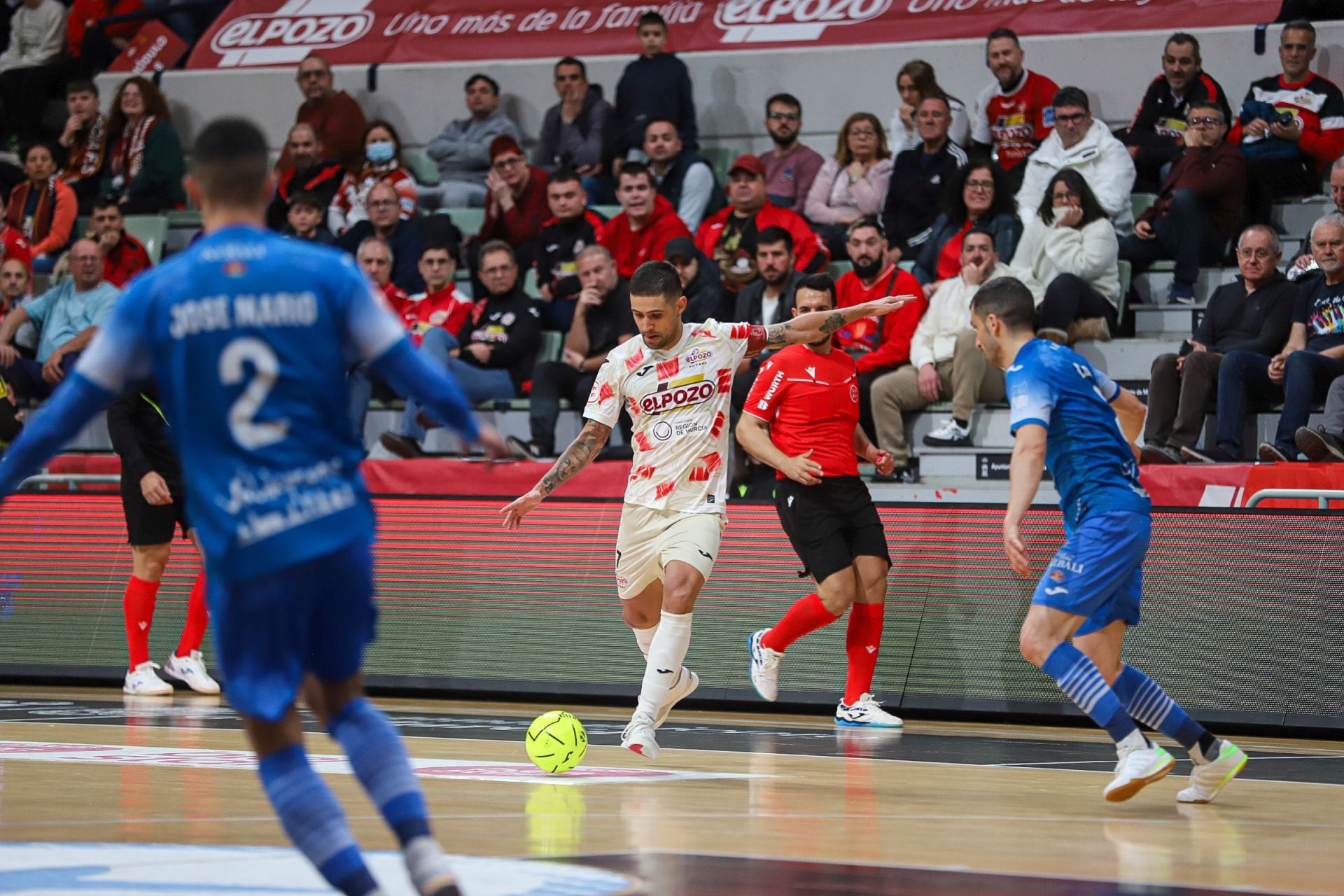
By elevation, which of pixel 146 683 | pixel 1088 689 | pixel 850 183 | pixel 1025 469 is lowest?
pixel 146 683

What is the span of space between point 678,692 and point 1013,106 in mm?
9091

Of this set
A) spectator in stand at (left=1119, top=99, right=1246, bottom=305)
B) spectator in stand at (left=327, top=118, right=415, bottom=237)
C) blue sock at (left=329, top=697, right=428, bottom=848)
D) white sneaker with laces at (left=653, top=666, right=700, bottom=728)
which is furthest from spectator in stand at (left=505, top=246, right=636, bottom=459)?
blue sock at (left=329, top=697, right=428, bottom=848)

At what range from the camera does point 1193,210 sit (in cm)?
1472

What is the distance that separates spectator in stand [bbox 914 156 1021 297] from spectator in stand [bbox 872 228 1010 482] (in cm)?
41

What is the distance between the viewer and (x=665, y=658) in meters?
8.71

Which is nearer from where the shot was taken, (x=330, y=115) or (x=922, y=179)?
(x=922, y=179)

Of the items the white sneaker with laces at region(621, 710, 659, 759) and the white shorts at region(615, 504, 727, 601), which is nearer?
the white sneaker with laces at region(621, 710, 659, 759)

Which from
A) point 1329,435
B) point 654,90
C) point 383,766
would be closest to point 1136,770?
point 383,766

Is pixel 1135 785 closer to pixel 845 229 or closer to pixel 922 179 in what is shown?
pixel 922 179

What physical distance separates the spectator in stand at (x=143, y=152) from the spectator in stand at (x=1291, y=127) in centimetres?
1191

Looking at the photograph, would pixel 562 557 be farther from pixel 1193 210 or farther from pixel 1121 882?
pixel 1121 882

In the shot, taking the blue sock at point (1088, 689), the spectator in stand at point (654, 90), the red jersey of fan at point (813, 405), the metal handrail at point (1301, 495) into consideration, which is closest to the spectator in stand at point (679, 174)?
the spectator in stand at point (654, 90)

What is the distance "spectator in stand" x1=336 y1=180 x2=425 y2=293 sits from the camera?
17453mm

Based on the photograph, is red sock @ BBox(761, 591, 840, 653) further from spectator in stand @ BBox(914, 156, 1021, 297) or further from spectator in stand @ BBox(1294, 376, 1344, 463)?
spectator in stand @ BBox(914, 156, 1021, 297)
